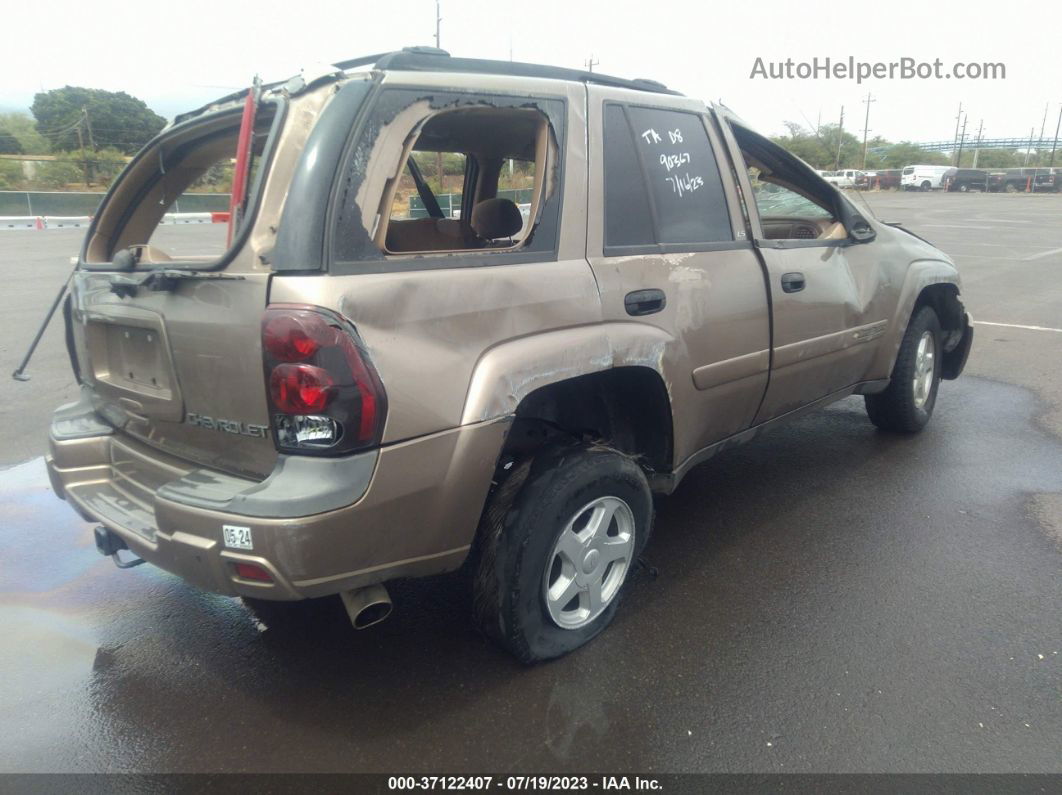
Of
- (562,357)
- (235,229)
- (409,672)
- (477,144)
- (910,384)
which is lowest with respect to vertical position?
(409,672)

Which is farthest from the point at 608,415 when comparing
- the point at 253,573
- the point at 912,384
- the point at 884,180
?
the point at 884,180

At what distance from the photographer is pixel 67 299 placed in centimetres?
309

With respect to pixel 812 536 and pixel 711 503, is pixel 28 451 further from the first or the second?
pixel 812 536

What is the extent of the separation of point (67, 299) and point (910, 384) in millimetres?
4407

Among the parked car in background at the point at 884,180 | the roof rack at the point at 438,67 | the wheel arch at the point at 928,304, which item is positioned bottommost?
the wheel arch at the point at 928,304

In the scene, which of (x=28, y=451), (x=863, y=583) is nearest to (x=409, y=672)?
(x=863, y=583)

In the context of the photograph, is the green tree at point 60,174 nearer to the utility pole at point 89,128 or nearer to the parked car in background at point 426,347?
the utility pole at point 89,128

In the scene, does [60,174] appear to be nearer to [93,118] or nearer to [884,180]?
[93,118]

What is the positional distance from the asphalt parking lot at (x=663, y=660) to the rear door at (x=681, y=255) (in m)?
0.71

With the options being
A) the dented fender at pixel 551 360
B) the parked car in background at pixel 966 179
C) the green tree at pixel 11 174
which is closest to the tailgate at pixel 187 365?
the dented fender at pixel 551 360

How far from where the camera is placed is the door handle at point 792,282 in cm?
355

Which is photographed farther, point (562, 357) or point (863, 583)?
point (863, 583)

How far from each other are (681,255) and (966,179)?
5959cm

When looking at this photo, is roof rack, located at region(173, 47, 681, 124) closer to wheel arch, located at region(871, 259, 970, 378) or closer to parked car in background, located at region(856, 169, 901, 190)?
wheel arch, located at region(871, 259, 970, 378)
